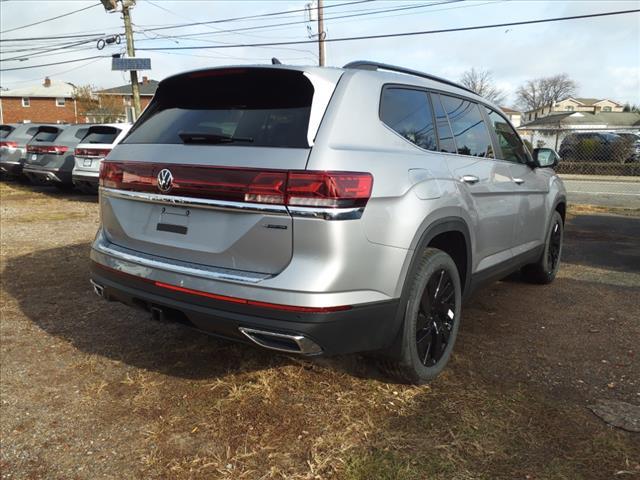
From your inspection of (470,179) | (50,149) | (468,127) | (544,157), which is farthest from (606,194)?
(50,149)

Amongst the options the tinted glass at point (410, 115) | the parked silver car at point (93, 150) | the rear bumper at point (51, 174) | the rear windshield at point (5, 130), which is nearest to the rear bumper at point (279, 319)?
the tinted glass at point (410, 115)

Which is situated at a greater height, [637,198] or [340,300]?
[340,300]

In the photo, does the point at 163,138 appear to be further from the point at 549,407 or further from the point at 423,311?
the point at 549,407

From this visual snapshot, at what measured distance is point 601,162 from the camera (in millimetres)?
18844

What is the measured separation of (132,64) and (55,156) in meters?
6.14

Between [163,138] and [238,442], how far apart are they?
65.6 inches

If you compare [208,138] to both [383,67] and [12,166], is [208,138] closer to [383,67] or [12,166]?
[383,67]

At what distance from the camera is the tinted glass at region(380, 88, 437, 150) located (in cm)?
286

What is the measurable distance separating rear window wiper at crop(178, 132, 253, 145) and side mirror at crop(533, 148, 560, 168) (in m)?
3.27

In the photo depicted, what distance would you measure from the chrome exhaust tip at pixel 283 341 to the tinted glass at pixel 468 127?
69.1 inches

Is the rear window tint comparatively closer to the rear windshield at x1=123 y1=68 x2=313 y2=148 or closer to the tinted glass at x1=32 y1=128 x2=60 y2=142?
the tinted glass at x1=32 y1=128 x2=60 y2=142

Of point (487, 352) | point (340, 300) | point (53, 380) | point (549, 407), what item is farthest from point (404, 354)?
point (53, 380)

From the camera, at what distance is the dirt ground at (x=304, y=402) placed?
2457 millimetres

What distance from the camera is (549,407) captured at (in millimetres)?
2887
